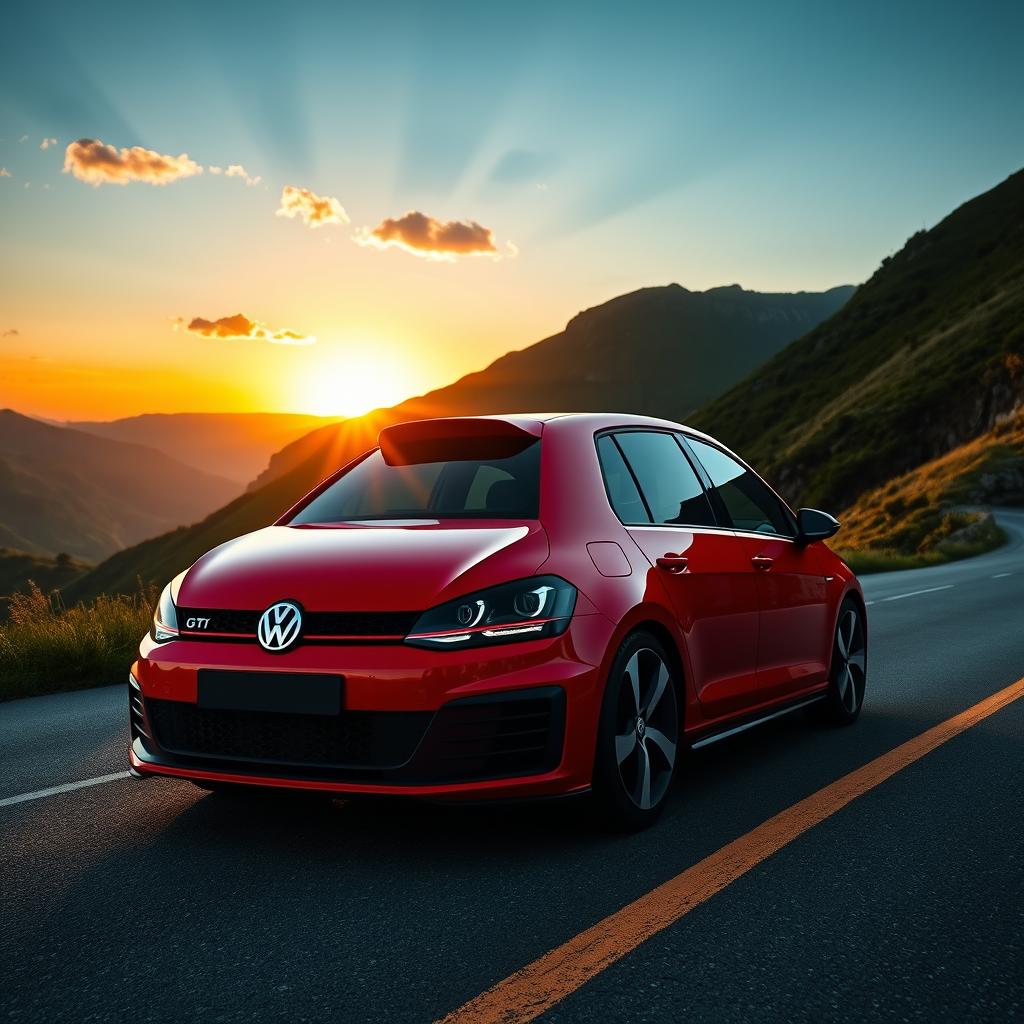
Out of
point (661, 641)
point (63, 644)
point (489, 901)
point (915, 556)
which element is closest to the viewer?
point (489, 901)

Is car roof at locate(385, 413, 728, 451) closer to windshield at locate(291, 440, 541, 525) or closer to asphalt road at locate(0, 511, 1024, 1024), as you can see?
windshield at locate(291, 440, 541, 525)

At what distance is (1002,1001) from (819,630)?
3.52m

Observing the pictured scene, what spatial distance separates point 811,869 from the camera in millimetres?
3908

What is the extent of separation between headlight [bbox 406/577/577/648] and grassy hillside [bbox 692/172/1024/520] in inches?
2365

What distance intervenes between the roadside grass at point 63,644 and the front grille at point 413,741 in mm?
5295

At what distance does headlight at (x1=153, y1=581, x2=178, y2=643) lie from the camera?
4.23 meters

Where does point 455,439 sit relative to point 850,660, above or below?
above

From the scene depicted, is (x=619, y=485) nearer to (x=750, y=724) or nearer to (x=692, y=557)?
(x=692, y=557)

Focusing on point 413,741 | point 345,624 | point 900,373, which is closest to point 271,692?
point 345,624

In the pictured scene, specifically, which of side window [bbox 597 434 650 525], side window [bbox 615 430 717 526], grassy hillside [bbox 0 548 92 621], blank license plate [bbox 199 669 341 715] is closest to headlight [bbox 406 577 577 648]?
blank license plate [bbox 199 669 341 715]

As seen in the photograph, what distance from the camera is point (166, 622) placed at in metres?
4.29

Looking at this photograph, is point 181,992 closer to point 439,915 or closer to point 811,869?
point 439,915

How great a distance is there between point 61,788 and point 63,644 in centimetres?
431

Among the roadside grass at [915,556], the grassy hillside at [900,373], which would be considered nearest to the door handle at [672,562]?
the roadside grass at [915,556]
